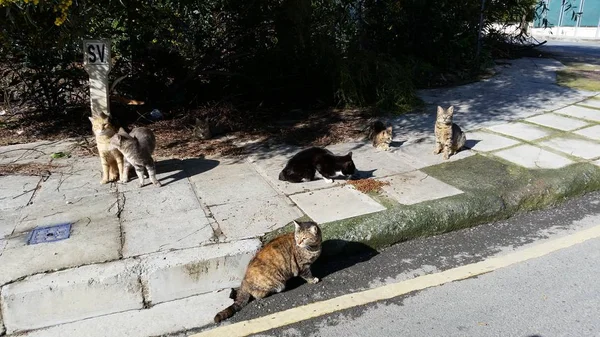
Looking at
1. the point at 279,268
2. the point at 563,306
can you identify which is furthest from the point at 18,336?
the point at 563,306

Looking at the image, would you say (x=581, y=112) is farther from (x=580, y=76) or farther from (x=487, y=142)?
(x=580, y=76)

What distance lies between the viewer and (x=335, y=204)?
4.39m

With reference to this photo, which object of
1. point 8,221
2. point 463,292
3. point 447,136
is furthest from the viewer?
point 447,136

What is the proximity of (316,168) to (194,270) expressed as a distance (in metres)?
2.02

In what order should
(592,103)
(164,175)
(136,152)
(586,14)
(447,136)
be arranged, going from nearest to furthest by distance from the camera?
(136,152) → (164,175) → (447,136) → (592,103) → (586,14)

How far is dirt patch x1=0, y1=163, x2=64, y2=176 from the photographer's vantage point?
211 inches

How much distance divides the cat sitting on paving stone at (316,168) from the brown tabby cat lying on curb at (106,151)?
A: 182 centimetres

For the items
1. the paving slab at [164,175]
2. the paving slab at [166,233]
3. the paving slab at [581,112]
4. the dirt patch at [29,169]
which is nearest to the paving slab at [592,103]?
the paving slab at [581,112]

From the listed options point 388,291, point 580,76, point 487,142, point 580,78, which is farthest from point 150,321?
point 580,76

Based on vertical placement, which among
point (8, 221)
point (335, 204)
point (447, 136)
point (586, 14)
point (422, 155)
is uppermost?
point (586, 14)

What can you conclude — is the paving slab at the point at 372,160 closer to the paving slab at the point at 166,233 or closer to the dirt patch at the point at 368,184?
the dirt patch at the point at 368,184

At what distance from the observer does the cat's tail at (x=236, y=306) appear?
3145 millimetres

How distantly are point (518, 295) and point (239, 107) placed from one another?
5928 mm

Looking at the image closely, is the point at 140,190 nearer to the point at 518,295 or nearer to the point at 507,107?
the point at 518,295
